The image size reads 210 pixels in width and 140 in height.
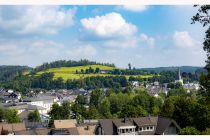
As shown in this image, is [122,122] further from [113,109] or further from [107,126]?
[113,109]

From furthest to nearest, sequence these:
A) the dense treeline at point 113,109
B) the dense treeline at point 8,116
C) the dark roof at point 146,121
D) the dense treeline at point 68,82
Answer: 1. the dense treeline at point 68,82
2. the dense treeline at point 8,116
3. the dense treeline at point 113,109
4. the dark roof at point 146,121

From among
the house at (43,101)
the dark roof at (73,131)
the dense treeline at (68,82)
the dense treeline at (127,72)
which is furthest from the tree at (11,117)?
the dense treeline at (127,72)

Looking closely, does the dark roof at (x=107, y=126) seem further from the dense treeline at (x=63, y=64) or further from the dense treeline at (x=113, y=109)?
the dense treeline at (x=63, y=64)

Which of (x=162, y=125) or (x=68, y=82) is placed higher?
(x=68, y=82)

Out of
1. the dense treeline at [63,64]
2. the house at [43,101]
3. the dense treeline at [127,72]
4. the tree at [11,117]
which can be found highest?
the dense treeline at [63,64]

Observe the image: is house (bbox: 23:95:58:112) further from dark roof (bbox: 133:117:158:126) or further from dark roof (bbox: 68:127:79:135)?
dark roof (bbox: 68:127:79:135)

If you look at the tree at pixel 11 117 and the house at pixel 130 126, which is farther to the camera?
the tree at pixel 11 117

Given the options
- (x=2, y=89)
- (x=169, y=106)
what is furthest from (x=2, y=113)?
(x=2, y=89)

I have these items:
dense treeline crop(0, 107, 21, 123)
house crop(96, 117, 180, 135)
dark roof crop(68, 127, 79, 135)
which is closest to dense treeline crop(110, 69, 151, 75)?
dense treeline crop(0, 107, 21, 123)

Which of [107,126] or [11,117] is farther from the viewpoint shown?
[11,117]

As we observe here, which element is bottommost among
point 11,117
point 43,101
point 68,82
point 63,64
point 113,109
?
point 43,101

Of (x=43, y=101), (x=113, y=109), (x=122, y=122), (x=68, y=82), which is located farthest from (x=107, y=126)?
(x=68, y=82)
